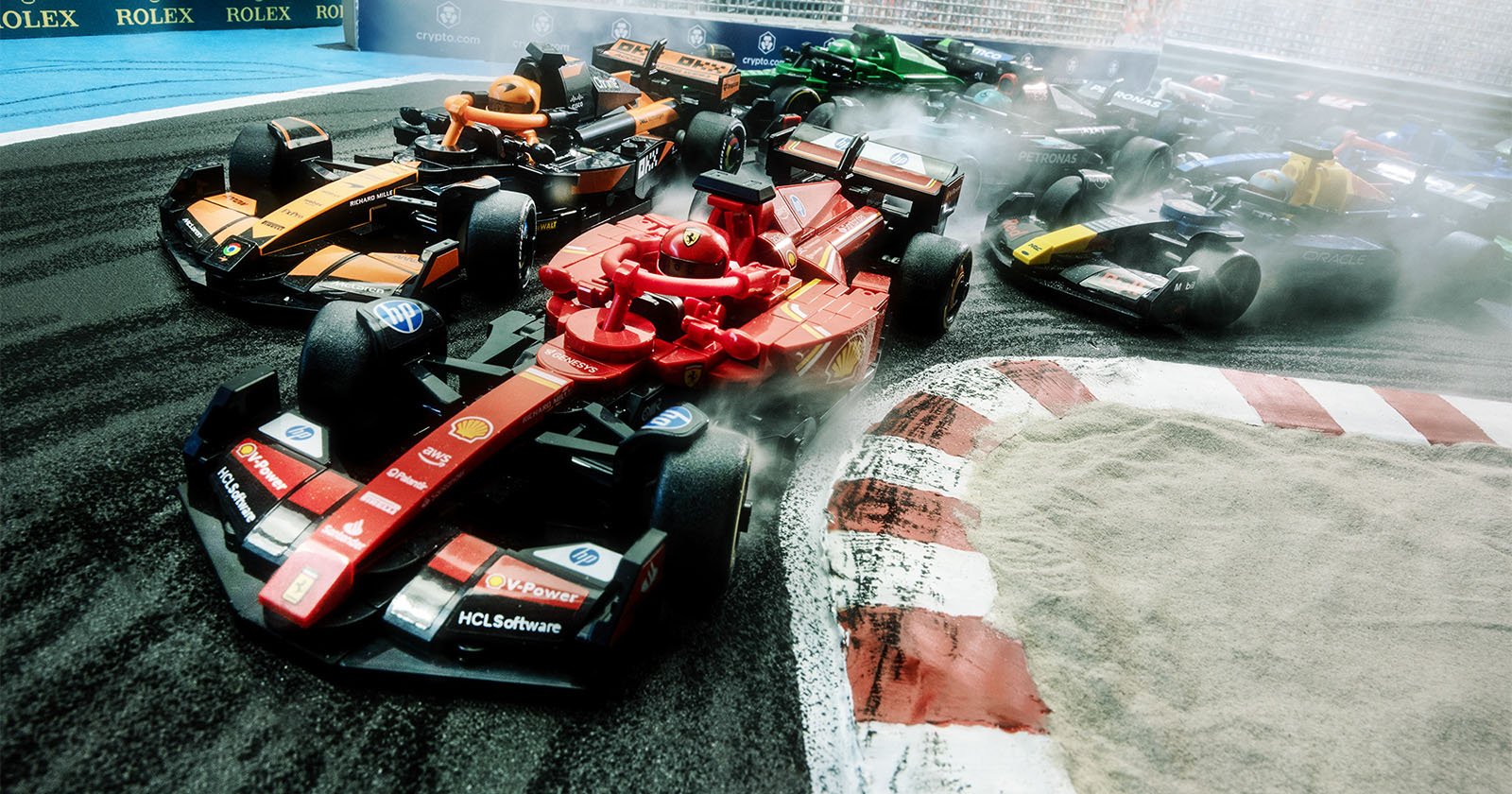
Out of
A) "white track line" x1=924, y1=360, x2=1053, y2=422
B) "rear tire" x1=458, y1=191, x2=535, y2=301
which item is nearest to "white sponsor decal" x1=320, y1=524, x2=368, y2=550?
"rear tire" x1=458, y1=191, x2=535, y2=301

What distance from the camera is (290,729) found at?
225 cm

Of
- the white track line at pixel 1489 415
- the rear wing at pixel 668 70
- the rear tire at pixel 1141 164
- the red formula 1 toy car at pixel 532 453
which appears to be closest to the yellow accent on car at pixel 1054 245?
the red formula 1 toy car at pixel 532 453

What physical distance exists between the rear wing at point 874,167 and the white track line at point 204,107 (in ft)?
18.1

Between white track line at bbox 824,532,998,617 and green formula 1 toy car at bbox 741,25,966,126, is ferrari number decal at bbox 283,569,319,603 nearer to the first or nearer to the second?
white track line at bbox 824,532,998,617

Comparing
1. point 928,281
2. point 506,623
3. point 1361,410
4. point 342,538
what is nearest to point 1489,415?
point 1361,410

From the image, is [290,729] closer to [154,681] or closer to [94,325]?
[154,681]

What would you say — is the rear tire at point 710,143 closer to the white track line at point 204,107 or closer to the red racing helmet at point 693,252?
the red racing helmet at point 693,252

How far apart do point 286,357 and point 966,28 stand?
454 inches

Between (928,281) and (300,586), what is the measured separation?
3536 millimetres

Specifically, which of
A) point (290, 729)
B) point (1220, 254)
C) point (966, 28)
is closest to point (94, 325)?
point (290, 729)

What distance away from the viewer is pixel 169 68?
8734 millimetres

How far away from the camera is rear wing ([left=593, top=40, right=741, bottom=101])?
789 centimetres

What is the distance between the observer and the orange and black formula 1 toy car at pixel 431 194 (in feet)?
14.7

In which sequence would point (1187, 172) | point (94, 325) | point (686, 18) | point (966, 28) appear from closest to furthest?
point (94, 325) → point (1187, 172) → point (686, 18) → point (966, 28)
